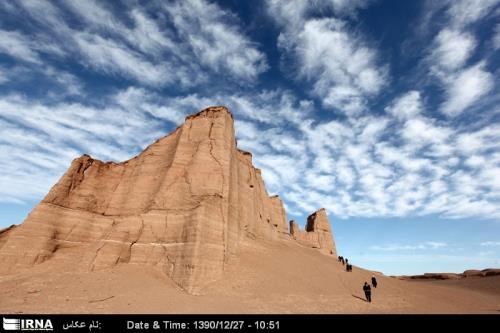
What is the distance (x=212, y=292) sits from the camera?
17.9m

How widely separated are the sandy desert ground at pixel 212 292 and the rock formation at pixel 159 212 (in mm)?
1025

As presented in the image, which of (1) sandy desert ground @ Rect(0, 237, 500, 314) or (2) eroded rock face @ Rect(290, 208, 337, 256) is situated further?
(2) eroded rock face @ Rect(290, 208, 337, 256)

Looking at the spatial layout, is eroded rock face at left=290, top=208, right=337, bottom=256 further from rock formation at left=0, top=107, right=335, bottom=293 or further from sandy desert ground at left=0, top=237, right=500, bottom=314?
sandy desert ground at left=0, top=237, right=500, bottom=314

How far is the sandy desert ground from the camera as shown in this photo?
14.4 m

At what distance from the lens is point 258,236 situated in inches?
1196

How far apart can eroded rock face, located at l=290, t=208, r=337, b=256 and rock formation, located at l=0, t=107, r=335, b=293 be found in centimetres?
2956

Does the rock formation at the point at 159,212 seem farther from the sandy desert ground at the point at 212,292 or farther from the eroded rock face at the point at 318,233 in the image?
the eroded rock face at the point at 318,233
